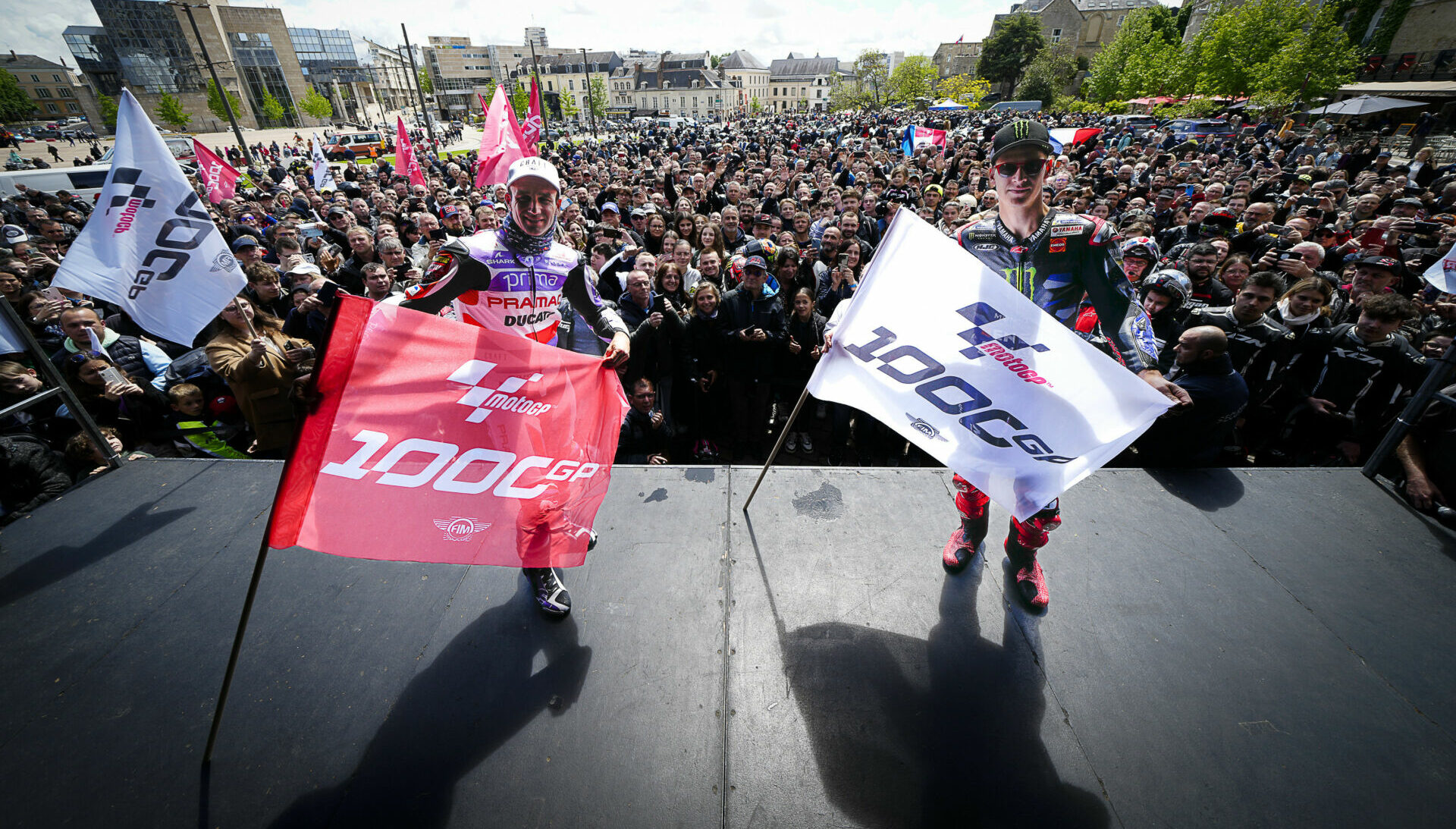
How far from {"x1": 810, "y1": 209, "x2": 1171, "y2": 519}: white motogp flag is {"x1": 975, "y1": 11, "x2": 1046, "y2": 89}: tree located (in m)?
83.1

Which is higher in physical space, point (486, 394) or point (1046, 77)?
point (1046, 77)

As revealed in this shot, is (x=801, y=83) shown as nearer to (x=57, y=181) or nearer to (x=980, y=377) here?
(x=57, y=181)

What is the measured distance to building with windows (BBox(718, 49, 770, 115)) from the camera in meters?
117

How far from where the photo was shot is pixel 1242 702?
2473 mm

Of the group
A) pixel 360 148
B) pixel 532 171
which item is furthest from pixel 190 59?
pixel 532 171

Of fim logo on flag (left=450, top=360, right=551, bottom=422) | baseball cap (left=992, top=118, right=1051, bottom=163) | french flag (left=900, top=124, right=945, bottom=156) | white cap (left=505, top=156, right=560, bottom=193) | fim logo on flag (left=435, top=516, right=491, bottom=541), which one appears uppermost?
baseball cap (left=992, top=118, right=1051, bottom=163)

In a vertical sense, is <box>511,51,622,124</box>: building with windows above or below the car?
above

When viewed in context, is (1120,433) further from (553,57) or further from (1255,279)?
(553,57)

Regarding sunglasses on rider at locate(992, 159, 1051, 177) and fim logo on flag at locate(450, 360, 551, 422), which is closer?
fim logo on flag at locate(450, 360, 551, 422)

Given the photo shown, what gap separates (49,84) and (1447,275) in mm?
167646

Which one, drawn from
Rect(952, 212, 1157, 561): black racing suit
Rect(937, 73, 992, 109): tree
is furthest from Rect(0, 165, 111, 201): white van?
Rect(937, 73, 992, 109): tree

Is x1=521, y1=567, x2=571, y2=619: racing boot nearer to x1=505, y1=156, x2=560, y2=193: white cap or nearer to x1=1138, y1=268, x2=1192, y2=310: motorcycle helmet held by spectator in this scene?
x1=505, y1=156, x2=560, y2=193: white cap

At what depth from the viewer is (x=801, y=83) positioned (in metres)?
119

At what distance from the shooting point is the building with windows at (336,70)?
94.4m
